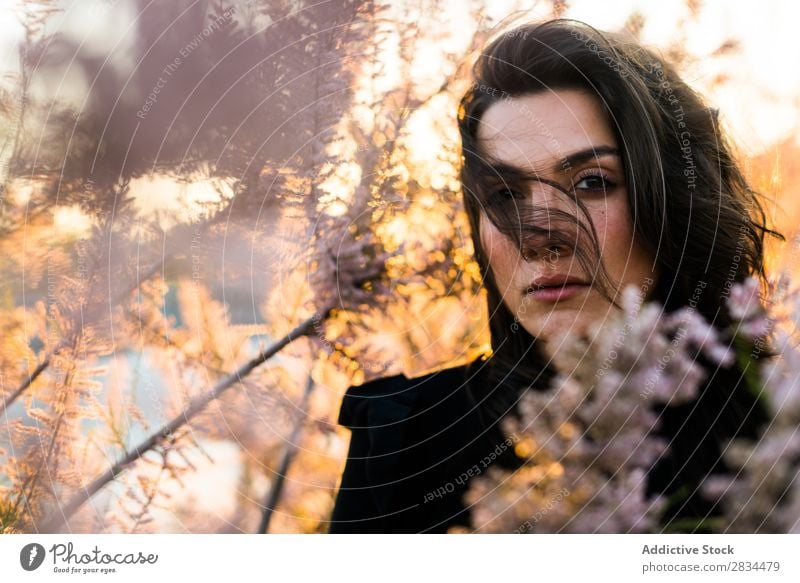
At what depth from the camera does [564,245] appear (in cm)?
91

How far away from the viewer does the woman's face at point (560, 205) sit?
884 mm

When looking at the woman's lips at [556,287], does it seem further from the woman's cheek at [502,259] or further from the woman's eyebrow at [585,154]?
the woman's eyebrow at [585,154]

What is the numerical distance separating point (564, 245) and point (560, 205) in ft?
0.17

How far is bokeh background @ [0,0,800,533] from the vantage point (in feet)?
3.08

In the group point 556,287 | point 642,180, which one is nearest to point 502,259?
point 556,287

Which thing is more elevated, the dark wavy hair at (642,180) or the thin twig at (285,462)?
the dark wavy hair at (642,180)

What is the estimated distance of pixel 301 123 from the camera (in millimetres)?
946

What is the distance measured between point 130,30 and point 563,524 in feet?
2.76

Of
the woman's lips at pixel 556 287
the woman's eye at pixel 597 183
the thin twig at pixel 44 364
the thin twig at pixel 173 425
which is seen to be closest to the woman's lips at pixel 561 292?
the woman's lips at pixel 556 287

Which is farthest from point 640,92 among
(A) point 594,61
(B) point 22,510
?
(B) point 22,510

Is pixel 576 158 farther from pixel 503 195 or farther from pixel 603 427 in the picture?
pixel 603 427

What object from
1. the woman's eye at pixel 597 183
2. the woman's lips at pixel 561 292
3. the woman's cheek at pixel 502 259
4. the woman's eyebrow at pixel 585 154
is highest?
the woman's eyebrow at pixel 585 154

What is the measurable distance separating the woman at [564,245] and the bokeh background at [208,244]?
0.04 m

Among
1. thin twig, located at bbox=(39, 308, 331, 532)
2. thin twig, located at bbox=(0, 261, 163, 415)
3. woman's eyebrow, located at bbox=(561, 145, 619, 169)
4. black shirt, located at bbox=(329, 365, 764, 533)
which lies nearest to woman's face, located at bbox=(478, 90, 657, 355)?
woman's eyebrow, located at bbox=(561, 145, 619, 169)
